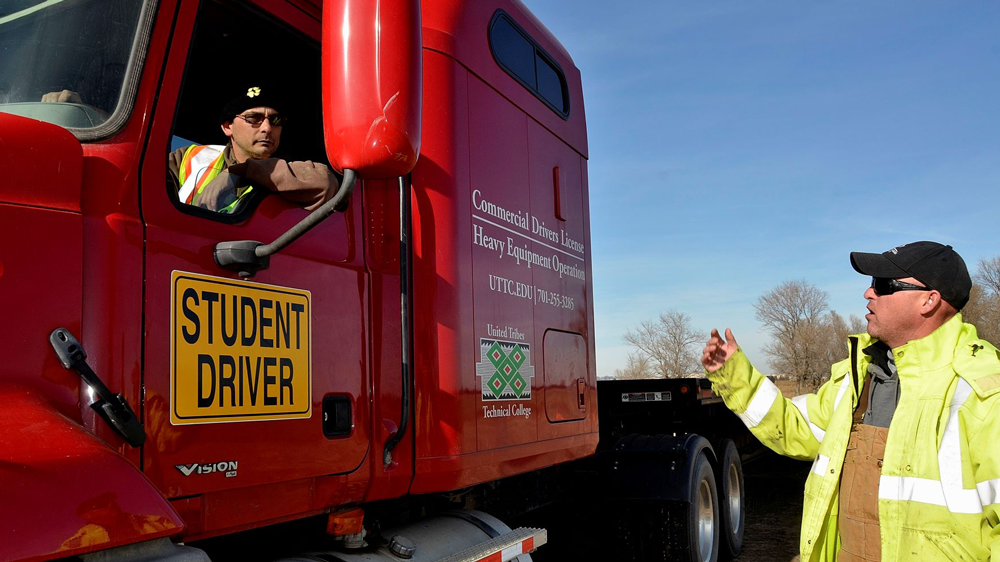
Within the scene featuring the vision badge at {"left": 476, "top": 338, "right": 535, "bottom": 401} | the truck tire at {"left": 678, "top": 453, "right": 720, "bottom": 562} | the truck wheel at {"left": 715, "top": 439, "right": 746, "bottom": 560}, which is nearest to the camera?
the vision badge at {"left": 476, "top": 338, "right": 535, "bottom": 401}

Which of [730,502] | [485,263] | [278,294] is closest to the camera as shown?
[278,294]

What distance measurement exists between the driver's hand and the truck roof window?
5.83 ft

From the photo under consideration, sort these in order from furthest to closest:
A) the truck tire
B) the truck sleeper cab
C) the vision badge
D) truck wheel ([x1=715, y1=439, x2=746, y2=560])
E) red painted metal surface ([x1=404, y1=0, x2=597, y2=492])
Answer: truck wheel ([x1=715, y1=439, x2=746, y2=560]), the truck tire, the vision badge, red painted metal surface ([x1=404, y1=0, x2=597, y2=492]), the truck sleeper cab

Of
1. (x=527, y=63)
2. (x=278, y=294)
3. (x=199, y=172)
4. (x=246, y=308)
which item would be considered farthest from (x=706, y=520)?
(x=199, y=172)

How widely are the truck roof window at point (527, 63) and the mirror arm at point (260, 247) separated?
1584 millimetres

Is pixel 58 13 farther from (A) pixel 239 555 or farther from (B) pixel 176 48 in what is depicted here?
(A) pixel 239 555

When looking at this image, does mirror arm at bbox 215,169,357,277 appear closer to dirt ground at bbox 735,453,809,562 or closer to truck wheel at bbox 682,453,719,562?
truck wheel at bbox 682,453,719,562

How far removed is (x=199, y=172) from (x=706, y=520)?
4457mm

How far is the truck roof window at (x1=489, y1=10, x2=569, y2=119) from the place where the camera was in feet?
11.3

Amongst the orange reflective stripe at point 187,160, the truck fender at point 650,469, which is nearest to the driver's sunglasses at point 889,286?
the orange reflective stripe at point 187,160

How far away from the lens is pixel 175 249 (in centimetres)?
200

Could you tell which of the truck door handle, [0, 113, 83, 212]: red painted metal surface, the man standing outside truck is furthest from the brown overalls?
[0, 113, 83, 212]: red painted metal surface

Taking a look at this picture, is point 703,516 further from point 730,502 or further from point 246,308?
point 246,308

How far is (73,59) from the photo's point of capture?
2.00m
